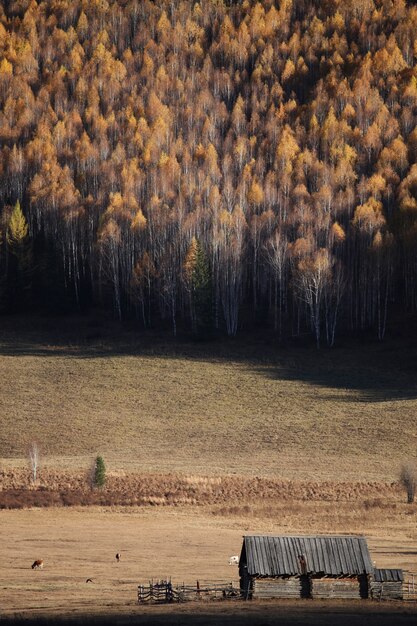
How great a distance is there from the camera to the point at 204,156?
132250mm

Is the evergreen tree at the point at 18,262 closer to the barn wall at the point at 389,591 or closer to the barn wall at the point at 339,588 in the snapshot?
the barn wall at the point at 339,588

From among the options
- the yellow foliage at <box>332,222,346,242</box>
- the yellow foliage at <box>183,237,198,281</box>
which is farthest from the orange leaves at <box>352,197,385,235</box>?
the yellow foliage at <box>183,237,198,281</box>

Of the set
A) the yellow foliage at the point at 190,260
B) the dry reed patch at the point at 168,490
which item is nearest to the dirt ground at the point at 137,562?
the dry reed patch at the point at 168,490

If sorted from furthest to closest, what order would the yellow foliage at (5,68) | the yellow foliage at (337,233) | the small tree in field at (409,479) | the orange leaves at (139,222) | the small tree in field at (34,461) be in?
the yellow foliage at (5,68), the orange leaves at (139,222), the yellow foliage at (337,233), the small tree in field at (34,461), the small tree in field at (409,479)

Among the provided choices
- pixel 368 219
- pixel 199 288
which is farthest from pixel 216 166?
pixel 199 288

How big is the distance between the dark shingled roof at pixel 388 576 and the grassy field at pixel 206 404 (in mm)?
23490

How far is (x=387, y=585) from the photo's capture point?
38.2 metres

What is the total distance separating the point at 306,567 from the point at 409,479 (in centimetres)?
2021

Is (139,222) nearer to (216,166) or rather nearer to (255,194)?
(255,194)

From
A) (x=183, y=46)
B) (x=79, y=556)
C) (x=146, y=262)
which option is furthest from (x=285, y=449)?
(x=183, y=46)

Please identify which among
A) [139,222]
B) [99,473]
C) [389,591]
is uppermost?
[139,222]

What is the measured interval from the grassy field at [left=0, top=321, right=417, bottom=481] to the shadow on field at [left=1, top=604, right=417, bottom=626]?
26408mm

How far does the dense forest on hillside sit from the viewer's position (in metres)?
106

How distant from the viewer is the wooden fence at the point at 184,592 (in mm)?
35844
